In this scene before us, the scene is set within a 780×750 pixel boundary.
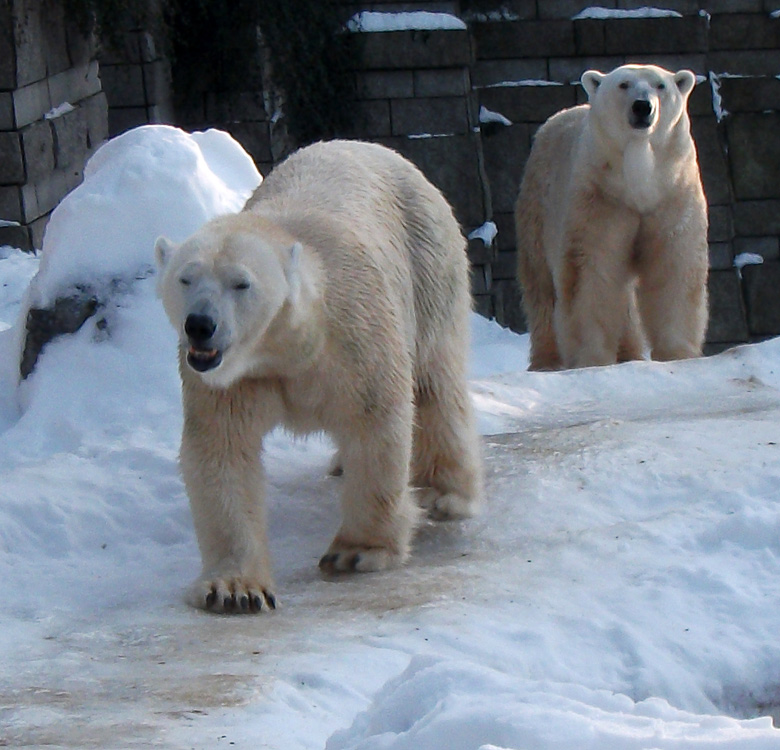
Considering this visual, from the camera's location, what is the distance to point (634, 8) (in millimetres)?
9266

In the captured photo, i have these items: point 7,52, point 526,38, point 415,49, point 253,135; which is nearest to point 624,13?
point 526,38

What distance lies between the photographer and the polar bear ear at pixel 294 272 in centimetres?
277

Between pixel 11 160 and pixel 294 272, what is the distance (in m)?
5.24

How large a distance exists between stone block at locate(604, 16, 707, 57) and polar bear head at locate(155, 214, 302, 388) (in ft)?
22.8

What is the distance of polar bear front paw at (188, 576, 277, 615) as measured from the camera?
9.10 ft

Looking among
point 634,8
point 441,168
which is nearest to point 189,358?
point 441,168

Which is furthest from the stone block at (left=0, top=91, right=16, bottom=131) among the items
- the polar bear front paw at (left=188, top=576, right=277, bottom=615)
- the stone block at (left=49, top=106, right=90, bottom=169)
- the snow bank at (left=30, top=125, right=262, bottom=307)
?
the polar bear front paw at (left=188, top=576, right=277, bottom=615)

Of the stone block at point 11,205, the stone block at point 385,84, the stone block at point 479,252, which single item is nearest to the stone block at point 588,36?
the stone block at point 385,84

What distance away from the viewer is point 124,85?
919 cm

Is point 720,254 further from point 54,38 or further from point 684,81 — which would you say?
point 54,38

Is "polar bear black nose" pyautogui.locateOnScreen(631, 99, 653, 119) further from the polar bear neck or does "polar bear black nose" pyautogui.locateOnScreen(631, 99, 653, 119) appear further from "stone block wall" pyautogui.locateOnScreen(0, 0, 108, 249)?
"stone block wall" pyautogui.locateOnScreen(0, 0, 108, 249)

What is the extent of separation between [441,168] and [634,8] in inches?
67.4

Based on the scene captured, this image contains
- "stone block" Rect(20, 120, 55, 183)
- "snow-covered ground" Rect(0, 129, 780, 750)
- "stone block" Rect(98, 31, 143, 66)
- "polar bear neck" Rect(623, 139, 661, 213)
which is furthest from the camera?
"stone block" Rect(98, 31, 143, 66)

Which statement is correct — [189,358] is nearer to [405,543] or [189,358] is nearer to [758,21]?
[405,543]
